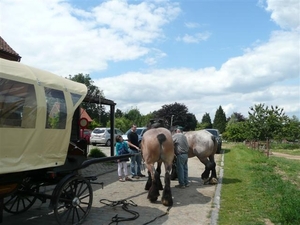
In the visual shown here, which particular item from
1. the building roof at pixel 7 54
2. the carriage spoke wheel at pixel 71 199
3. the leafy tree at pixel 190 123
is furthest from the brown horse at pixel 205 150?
the building roof at pixel 7 54

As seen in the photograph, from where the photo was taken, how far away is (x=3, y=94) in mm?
4316

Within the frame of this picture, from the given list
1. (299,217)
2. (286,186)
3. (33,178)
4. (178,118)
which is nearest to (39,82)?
(33,178)

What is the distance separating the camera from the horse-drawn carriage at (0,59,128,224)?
173 inches

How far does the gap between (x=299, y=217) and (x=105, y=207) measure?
394cm

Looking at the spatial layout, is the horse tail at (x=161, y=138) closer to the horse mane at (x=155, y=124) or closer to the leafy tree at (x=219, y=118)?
the horse mane at (x=155, y=124)

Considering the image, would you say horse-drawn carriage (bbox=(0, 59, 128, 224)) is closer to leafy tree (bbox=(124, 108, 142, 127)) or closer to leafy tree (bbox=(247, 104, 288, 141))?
leafy tree (bbox=(247, 104, 288, 141))

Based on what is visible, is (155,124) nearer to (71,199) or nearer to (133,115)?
(71,199)

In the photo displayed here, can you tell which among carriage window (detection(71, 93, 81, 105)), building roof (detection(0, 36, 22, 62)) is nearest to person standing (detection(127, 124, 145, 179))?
carriage window (detection(71, 93, 81, 105))

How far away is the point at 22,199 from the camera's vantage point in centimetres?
639

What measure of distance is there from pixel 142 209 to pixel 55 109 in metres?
3.14

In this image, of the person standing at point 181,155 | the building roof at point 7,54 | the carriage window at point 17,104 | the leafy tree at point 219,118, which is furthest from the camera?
the leafy tree at point 219,118

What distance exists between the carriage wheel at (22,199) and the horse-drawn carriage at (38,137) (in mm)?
20

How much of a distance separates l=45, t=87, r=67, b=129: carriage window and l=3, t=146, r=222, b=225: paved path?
2049mm

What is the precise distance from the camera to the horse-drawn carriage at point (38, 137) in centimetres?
439
